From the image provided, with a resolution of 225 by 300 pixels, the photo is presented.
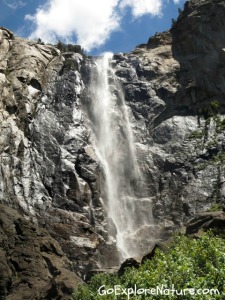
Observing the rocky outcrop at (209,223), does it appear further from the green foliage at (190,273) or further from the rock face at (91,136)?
the green foliage at (190,273)

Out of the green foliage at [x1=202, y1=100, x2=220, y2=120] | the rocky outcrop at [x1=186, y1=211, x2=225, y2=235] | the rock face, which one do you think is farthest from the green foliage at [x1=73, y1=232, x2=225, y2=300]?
the green foliage at [x1=202, y1=100, x2=220, y2=120]

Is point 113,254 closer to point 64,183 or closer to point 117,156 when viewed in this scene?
point 64,183

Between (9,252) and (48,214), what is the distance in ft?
36.3

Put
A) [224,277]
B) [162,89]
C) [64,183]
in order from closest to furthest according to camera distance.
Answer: [224,277] → [64,183] → [162,89]

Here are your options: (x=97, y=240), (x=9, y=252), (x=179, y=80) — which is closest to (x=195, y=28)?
(x=179, y=80)

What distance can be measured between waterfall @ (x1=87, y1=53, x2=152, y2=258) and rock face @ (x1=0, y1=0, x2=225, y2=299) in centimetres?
118

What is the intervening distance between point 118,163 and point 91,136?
213 inches

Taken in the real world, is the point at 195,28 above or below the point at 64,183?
above

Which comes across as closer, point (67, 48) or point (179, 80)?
point (179, 80)

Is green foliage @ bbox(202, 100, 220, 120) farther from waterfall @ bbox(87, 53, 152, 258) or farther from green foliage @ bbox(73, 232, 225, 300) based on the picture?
green foliage @ bbox(73, 232, 225, 300)

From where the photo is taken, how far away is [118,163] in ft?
201

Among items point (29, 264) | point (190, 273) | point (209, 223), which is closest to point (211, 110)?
point (209, 223)

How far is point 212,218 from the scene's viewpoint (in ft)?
125

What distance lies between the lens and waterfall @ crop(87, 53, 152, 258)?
52.0 metres
